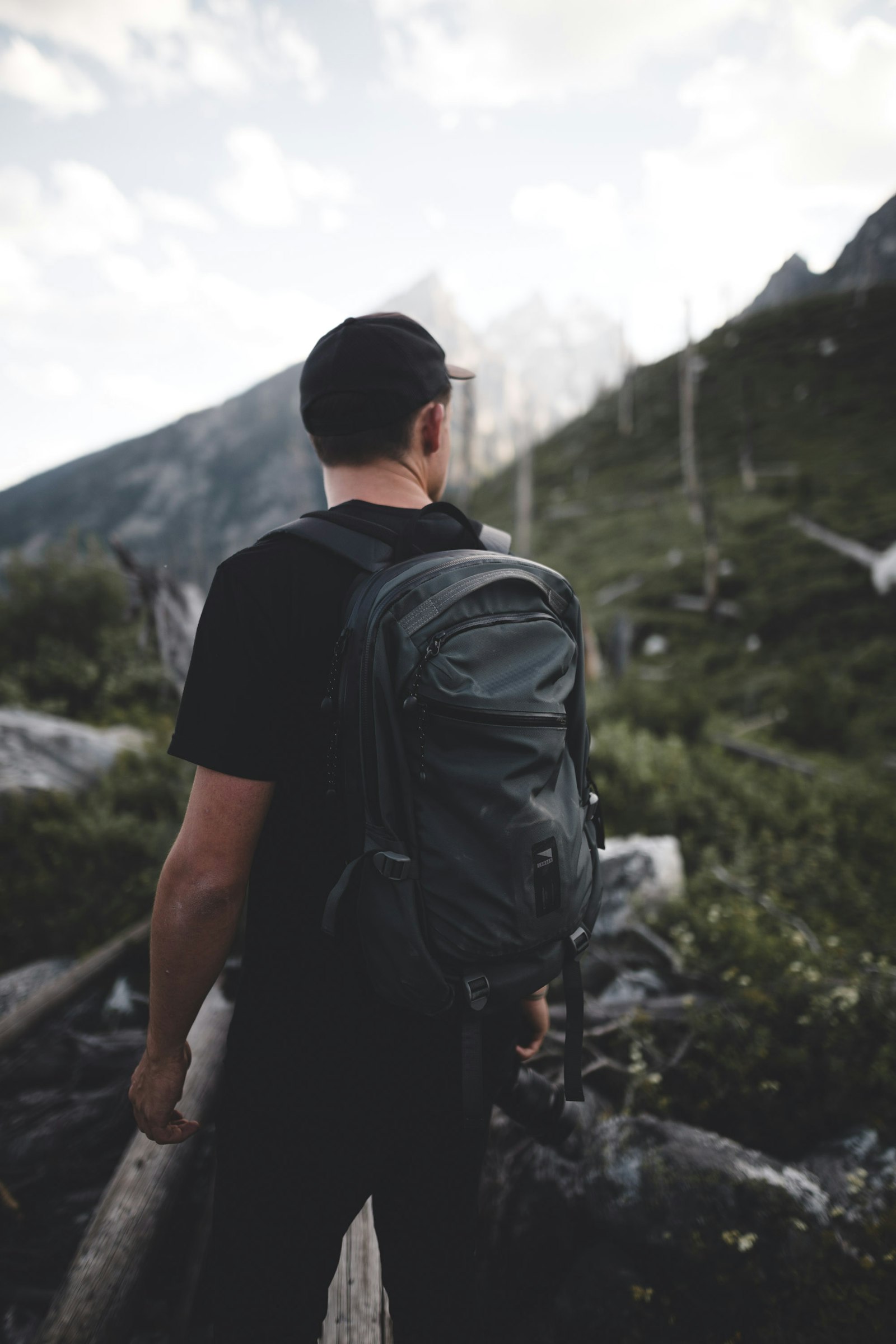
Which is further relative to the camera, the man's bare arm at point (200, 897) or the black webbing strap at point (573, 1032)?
the black webbing strap at point (573, 1032)

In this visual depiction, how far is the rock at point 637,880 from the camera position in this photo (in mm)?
4355

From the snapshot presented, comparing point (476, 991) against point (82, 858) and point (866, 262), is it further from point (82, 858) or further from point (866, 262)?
point (866, 262)

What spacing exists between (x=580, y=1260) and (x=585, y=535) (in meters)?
33.7

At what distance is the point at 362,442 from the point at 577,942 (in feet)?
4.08

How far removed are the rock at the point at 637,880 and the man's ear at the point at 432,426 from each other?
373cm

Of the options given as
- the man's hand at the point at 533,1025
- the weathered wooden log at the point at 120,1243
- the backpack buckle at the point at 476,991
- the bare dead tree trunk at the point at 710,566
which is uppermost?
the bare dead tree trunk at the point at 710,566

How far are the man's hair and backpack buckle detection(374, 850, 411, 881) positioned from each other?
883 mm

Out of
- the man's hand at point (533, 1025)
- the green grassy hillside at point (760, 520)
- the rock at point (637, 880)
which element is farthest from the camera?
the green grassy hillside at point (760, 520)

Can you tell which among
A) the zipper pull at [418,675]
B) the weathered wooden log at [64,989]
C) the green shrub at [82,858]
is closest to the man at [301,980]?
the zipper pull at [418,675]

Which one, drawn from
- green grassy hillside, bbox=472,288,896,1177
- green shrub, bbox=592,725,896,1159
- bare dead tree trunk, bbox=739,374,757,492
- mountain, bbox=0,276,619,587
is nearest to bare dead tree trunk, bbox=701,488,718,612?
green grassy hillside, bbox=472,288,896,1177

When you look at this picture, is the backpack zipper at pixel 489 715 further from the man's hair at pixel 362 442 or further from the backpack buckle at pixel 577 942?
the man's hair at pixel 362 442

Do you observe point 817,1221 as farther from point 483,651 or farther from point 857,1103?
point 483,651

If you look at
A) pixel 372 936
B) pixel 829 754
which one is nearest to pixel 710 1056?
pixel 372 936

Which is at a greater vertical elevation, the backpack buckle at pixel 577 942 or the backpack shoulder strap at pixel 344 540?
the backpack shoulder strap at pixel 344 540
